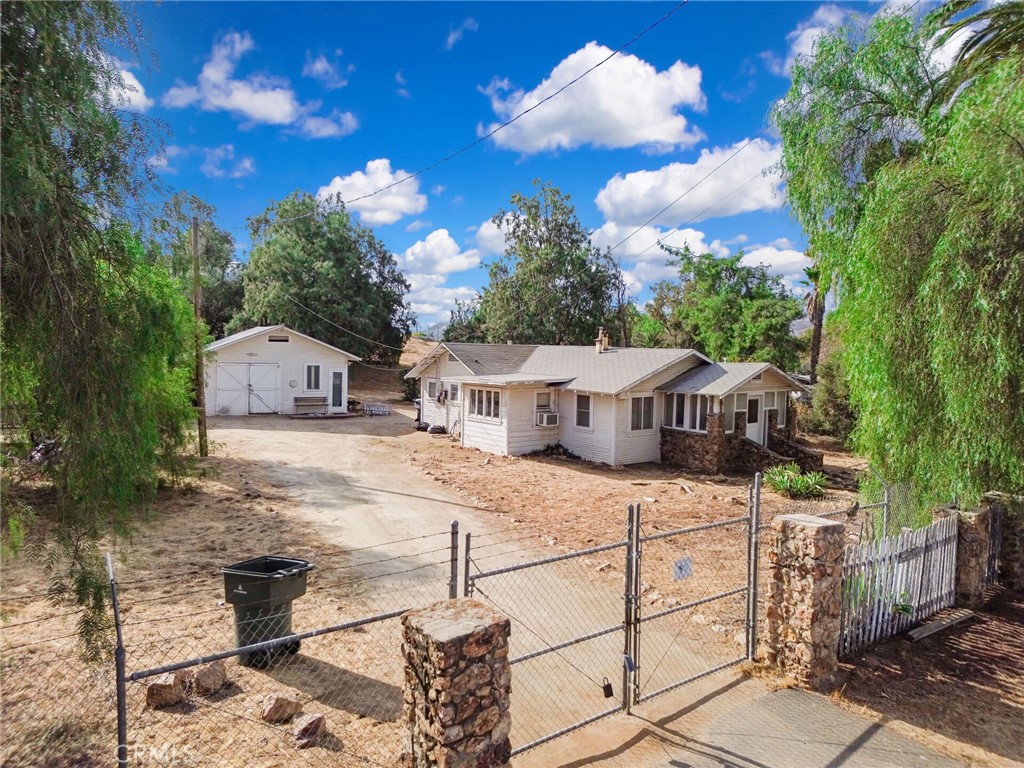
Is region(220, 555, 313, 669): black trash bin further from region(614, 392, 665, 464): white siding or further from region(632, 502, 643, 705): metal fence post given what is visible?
region(614, 392, 665, 464): white siding

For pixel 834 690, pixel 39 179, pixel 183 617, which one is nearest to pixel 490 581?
pixel 183 617

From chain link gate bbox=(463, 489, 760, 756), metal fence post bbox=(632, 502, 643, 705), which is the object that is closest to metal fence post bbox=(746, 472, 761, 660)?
chain link gate bbox=(463, 489, 760, 756)

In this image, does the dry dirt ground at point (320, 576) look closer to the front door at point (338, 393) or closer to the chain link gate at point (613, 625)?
the chain link gate at point (613, 625)

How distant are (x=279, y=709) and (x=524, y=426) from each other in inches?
630

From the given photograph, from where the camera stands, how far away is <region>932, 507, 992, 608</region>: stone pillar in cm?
850

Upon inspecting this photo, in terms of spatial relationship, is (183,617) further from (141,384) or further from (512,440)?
(512,440)

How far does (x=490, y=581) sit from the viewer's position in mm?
9305

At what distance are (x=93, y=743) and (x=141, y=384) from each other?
2.82 m

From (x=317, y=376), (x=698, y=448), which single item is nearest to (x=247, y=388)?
(x=317, y=376)

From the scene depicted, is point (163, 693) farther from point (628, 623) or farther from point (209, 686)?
point (628, 623)

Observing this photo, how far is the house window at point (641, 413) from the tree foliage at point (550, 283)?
67.8 feet

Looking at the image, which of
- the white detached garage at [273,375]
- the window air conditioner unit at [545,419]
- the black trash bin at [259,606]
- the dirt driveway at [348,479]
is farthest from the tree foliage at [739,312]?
the black trash bin at [259,606]

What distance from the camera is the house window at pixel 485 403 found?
69.9ft

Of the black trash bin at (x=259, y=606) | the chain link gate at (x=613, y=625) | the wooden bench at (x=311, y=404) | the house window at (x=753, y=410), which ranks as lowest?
the chain link gate at (x=613, y=625)
